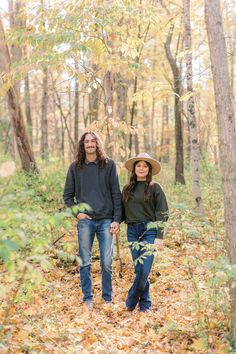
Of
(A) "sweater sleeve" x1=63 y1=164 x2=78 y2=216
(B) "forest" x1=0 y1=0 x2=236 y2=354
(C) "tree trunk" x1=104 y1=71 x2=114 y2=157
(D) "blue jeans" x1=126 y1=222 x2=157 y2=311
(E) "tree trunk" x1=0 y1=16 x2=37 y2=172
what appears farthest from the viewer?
(E) "tree trunk" x1=0 y1=16 x2=37 y2=172

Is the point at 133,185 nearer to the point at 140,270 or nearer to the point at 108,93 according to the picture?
the point at 140,270

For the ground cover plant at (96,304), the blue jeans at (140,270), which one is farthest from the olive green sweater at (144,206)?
the ground cover plant at (96,304)

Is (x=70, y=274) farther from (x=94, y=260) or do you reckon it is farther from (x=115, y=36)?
(x=115, y=36)

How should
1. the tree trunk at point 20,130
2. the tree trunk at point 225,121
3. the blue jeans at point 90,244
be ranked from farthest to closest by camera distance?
1. the tree trunk at point 20,130
2. the blue jeans at point 90,244
3. the tree trunk at point 225,121

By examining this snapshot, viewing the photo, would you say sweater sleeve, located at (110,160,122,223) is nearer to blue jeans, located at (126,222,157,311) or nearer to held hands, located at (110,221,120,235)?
held hands, located at (110,221,120,235)

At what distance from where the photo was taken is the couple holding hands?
5109mm

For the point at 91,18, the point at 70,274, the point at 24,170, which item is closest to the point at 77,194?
the point at 70,274

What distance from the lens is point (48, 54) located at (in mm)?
5465

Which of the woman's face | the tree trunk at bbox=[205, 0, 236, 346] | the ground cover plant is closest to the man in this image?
the woman's face

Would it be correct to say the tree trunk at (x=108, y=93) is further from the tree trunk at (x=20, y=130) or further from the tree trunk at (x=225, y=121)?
the tree trunk at (x=20, y=130)

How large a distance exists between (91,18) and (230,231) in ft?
11.4

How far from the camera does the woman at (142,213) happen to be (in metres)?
5.03

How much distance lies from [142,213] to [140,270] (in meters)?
0.72

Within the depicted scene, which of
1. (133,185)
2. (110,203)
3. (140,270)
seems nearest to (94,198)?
(110,203)
